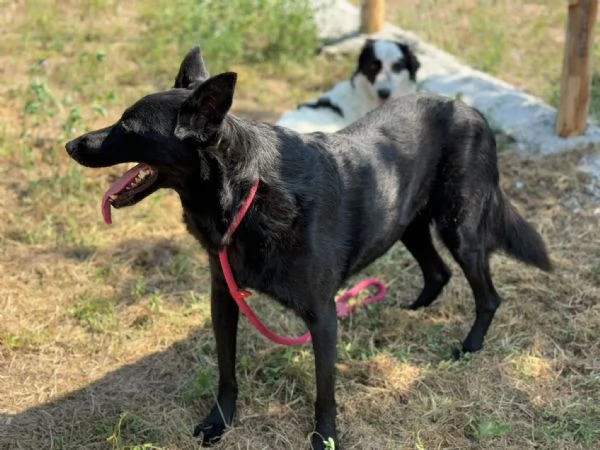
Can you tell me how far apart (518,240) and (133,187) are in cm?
222

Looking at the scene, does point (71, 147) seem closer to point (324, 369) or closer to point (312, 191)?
point (312, 191)

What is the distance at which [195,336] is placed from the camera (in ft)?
12.9

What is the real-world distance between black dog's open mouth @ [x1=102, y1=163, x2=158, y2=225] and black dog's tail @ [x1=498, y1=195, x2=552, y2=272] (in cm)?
206

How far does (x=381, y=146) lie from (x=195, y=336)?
1.50 meters

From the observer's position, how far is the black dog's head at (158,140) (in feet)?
8.12

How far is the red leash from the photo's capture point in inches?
107

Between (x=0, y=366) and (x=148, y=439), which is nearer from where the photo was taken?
(x=148, y=439)

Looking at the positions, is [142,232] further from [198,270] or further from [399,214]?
[399,214]

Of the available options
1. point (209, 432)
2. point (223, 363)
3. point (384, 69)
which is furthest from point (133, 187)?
point (384, 69)

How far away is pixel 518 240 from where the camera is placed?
3.91 metres

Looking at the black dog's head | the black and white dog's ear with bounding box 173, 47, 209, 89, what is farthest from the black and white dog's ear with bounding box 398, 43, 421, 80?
the black dog's head

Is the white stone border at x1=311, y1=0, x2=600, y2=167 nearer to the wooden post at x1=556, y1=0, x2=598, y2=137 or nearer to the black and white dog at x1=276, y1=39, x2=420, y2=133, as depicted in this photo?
the wooden post at x1=556, y1=0, x2=598, y2=137

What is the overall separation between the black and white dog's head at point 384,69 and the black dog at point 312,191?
235 cm

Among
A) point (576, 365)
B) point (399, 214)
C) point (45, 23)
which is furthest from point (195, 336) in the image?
point (45, 23)
